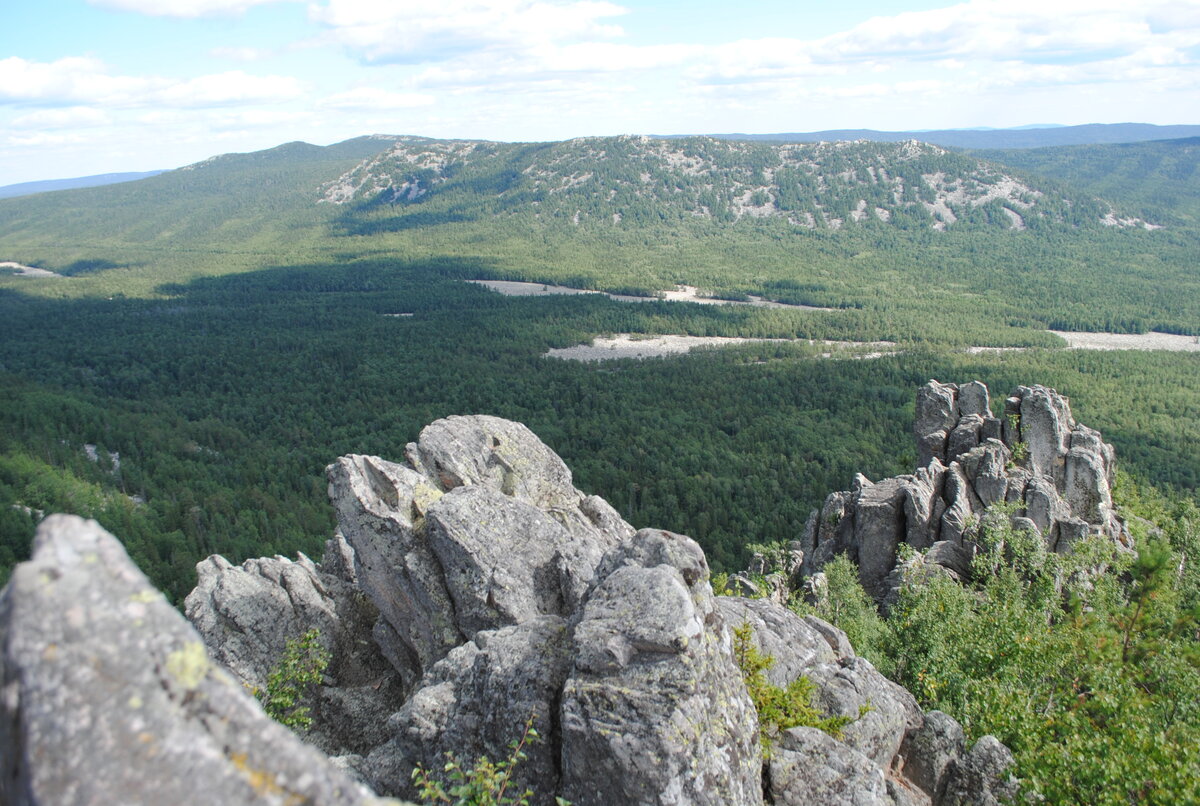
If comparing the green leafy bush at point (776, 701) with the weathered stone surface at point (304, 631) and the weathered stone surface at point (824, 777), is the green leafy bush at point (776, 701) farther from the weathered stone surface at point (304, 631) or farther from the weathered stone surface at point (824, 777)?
the weathered stone surface at point (304, 631)

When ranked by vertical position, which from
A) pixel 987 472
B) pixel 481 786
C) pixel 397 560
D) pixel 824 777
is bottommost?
pixel 987 472

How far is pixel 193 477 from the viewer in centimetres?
9481

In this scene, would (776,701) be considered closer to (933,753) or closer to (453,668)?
(933,753)

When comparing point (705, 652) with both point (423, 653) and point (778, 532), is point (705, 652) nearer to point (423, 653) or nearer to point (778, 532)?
point (423, 653)

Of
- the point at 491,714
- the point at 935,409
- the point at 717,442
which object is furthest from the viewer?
the point at 717,442

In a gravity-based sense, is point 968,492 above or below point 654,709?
below

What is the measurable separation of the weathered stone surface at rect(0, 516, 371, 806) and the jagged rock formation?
35.0m

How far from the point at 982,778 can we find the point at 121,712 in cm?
1782

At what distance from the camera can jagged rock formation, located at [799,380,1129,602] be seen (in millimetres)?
38606

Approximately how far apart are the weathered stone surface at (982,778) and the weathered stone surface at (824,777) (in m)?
2.84

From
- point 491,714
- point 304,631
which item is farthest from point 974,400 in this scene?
point 491,714

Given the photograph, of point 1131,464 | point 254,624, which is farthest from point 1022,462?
point 1131,464

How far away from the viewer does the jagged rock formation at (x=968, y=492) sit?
3861cm

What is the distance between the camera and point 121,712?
18.5 ft
